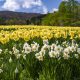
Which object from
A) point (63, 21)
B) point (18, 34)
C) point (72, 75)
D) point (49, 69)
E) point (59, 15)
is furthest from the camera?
point (59, 15)

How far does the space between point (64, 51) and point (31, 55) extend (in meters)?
0.86

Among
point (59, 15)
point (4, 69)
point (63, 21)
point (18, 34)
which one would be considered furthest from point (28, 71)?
point (59, 15)

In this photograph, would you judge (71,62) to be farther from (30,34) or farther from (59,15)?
(59,15)

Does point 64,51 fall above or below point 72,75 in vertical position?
above

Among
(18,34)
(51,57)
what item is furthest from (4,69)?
(18,34)

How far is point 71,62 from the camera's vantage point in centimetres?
716

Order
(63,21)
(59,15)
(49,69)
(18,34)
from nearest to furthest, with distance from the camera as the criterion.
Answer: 1. (49,69)
2. (18,34)
3. (63,21)
4. (59,15)

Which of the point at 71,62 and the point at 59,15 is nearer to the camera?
the point at 71,62

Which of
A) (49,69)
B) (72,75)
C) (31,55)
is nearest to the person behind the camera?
(49,69)

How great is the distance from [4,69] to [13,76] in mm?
471

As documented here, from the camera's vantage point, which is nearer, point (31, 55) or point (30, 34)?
point (31, 55)

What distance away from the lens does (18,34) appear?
41.8 feet

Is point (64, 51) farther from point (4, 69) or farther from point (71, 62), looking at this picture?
point (4, 69)

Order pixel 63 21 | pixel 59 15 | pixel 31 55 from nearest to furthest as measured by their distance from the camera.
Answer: pixel 31 55
pixel 63 21
pixel 59 15
